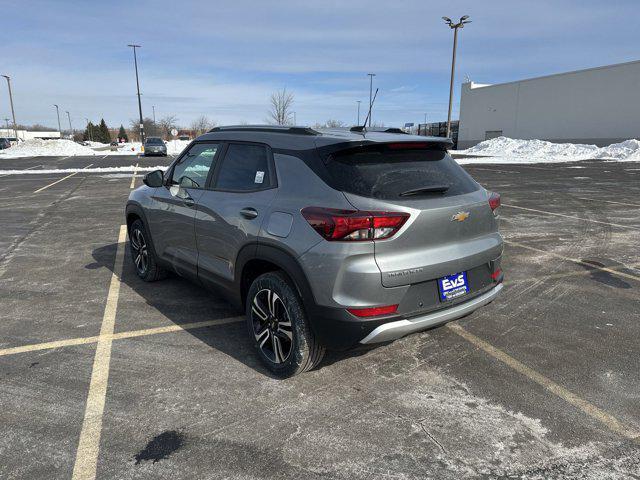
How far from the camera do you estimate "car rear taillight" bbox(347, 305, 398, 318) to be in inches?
110

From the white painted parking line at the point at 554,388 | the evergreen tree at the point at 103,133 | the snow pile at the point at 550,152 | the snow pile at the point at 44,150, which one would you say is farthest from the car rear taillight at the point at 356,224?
the evergreen tree at the point at 103,133

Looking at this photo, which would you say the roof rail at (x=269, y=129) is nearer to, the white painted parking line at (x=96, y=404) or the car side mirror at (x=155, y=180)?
the car side mirror at (x=155, y=180)

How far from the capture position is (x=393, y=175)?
304 cm

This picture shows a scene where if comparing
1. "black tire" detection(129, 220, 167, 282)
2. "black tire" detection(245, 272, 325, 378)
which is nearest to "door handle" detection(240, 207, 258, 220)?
"black tire" detection(245, 272, 325, 378)

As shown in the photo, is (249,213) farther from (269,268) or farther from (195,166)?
(195,166)

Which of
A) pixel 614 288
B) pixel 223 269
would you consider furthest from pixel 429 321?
pixel 614 288

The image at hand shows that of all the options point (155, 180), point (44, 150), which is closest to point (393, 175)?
point (155, 180)

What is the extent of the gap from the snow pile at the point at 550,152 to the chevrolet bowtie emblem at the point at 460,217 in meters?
28.2

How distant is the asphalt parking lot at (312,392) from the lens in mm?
2471

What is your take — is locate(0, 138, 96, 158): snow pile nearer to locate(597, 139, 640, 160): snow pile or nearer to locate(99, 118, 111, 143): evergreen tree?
locate(597, 139, 640, 160): snow pile

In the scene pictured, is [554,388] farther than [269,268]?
No

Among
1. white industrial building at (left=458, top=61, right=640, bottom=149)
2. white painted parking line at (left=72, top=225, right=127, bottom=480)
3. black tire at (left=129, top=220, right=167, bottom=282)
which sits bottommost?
white painted parking line at (left=72, top=225, right=127, bottom=480)

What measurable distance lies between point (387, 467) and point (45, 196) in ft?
45.3

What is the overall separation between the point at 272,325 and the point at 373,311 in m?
0.85
